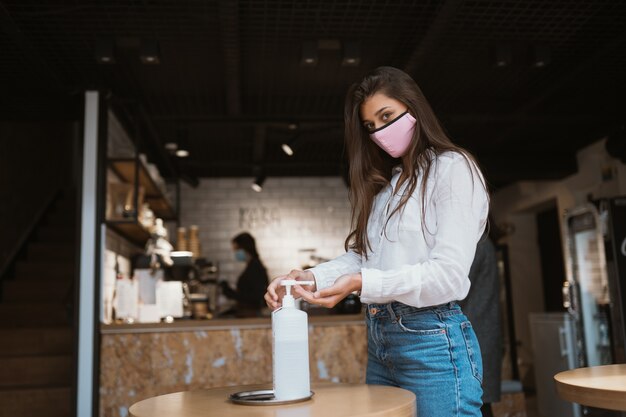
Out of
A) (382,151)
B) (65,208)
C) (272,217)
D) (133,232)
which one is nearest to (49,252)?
(65,208)

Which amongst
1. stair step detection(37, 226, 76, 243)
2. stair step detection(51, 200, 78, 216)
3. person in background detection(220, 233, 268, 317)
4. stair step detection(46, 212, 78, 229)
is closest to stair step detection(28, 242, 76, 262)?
stair step detection(37, 226, 76, 243)

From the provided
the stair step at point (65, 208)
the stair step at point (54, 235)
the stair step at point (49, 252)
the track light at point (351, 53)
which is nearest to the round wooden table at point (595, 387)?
the track light at point (351, 53)

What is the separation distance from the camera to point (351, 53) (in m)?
4.13

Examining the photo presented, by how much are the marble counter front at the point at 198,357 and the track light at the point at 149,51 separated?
158cm

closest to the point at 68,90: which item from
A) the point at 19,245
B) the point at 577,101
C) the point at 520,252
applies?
the point at 19,245

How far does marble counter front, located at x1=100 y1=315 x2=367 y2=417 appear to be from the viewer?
400 cm

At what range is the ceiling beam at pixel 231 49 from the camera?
3590 mm

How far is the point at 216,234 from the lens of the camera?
8586 millimetres

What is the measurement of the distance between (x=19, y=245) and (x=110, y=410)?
3.70 m

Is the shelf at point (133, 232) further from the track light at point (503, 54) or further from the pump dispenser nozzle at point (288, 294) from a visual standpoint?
the pump dispenser nozzle at point (288, 294)

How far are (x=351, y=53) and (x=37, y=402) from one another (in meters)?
3.17

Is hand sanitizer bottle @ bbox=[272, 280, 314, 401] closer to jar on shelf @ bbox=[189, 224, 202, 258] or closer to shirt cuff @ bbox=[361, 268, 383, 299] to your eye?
shirt cuff @ bbox=[361, 268, 383, 299]

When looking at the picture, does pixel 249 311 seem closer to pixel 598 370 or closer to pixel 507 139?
pixel 507 139

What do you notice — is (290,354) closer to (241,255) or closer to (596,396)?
(596,396)
